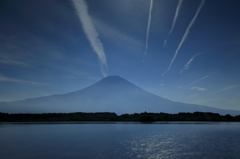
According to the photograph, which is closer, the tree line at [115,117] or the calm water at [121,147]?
the calm water at [121,147]

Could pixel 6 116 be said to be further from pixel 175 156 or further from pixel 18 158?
pixel 175 156

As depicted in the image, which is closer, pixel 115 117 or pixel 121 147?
pixel 121 147

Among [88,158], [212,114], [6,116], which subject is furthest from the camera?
[212,114]

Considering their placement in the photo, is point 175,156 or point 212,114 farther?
point 212,114

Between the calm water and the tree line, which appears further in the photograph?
the tree line

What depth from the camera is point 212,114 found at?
177 meters

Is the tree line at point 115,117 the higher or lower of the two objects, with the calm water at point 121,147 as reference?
higher

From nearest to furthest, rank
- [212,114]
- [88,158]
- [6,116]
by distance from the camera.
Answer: [88,158], [6,116], [212,114]

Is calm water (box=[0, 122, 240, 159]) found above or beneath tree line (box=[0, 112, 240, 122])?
beneath

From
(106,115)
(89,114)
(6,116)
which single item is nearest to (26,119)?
(6,116)

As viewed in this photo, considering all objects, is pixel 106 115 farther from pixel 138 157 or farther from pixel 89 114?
pixel 138 157

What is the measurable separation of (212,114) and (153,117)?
2586 inches

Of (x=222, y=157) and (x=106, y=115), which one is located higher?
(x=106, y=115)

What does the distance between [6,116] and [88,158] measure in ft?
600
